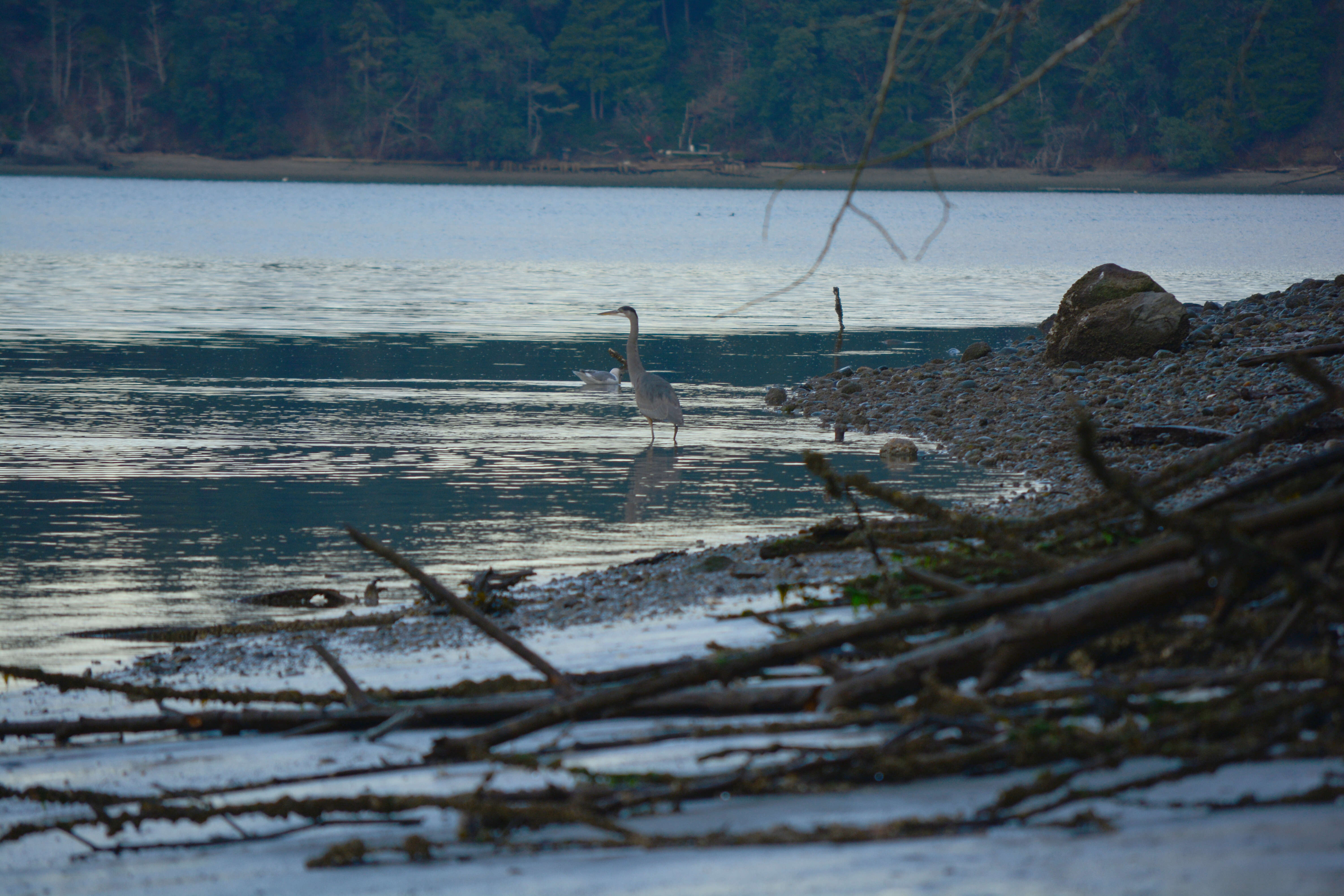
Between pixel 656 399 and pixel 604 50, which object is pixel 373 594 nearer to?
pixel 656 399

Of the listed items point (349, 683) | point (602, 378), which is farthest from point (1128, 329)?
point (349, 683)

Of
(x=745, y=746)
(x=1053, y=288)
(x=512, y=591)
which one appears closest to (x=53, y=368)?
(x=512, y=591)

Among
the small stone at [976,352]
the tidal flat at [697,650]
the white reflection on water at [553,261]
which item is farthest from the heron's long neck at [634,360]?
the white reflection on water at [553,261]

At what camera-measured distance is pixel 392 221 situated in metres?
65.7

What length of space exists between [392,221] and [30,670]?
63707 mm

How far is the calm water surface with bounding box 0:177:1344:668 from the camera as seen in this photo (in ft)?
29.8

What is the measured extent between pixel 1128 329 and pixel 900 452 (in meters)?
4.13

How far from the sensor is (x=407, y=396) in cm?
1652

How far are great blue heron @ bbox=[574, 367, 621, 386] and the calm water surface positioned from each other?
21 centimetres

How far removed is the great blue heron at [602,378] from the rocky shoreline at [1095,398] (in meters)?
2.46

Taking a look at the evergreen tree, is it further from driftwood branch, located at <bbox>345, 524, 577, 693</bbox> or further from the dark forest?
driftwood branch, located at <bbox>345, 524, 577, 693</bbox>

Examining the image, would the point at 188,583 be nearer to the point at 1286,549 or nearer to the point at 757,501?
the point at 757,501

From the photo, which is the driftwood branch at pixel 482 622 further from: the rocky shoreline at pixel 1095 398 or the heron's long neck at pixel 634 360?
the heron's long neck at pixel 634 360

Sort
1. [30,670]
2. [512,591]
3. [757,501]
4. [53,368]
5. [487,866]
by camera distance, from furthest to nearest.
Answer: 1. [53,368]
2. [757,501]
3. [512,591]
4. [30,670]
5. [487,866]
